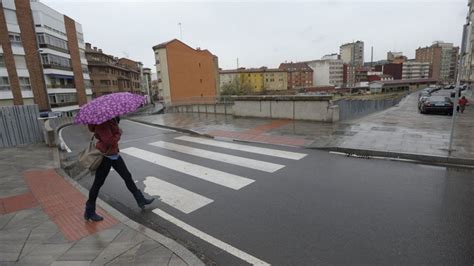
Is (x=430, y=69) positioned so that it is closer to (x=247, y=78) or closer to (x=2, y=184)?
(x=247, y=78)

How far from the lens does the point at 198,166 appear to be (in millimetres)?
6574

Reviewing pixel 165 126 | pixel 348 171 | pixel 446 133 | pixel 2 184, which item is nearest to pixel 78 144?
pixel 165 126

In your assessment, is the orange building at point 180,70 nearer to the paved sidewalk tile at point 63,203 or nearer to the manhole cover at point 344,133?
the manhole cover at point 344,133

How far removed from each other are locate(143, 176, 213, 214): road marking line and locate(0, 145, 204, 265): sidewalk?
872mm

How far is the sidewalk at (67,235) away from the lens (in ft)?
9.74

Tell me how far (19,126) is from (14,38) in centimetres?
3176

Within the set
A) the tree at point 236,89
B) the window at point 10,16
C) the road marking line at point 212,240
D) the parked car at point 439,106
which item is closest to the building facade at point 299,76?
the tree at point 236,89

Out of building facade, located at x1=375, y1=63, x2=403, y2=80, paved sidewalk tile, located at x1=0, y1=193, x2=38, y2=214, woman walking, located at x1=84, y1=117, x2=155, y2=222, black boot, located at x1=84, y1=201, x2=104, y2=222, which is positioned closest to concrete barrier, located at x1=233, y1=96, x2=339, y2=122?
woman walking, located at x1=84, y1=117, x2=155, y2=222

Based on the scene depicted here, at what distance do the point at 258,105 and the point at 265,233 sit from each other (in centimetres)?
1117

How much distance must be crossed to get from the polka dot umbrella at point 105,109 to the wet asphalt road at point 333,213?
1735 millimetres

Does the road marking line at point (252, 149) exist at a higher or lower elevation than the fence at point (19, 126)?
lower

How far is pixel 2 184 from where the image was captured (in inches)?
219

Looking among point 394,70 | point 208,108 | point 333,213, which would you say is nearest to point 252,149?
point 333,213

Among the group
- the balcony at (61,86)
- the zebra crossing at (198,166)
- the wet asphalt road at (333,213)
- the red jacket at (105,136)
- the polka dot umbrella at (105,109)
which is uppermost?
the balcony at (61,86)
